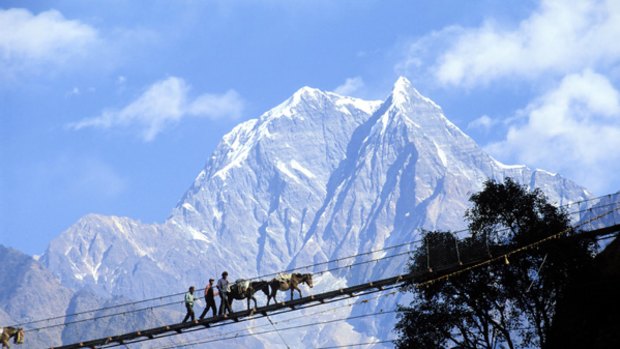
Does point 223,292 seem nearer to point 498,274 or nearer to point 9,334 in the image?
point 9,334

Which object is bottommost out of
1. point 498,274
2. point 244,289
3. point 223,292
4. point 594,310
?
point 594,310

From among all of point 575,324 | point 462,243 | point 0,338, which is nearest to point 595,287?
point 575,324

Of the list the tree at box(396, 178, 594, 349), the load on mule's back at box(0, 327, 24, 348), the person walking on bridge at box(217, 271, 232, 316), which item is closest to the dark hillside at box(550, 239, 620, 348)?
the tree at box(396, 178, 594, 349)

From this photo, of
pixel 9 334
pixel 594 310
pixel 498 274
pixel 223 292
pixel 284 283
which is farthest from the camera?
pixel 498 274

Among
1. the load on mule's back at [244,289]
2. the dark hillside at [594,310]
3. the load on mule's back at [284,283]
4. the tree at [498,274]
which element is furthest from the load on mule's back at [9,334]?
→ the dark hillside at [594,310]

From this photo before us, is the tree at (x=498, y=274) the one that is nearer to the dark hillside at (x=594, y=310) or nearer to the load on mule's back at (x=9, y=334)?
the dark hillside at (x=594, y=310)

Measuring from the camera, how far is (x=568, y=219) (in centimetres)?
7631

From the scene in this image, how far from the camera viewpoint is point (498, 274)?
7175 cm

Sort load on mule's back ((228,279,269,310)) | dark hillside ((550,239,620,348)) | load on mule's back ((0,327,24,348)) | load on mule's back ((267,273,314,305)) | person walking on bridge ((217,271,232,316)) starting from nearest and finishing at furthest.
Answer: dark hillside ((550,239,620,348))
person walking on bridge ((217,271,232,316))
load on mule's back ((228,279,269,310))
load on mule's back ((267,273,314,305))
load on mule's back ((0,327,24,348))

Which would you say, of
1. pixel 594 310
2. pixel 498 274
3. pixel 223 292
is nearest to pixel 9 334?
pixel 223 292

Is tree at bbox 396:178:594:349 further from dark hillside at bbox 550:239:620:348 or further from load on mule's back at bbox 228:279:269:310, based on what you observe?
load on mule's back at bbox 228:279:269:310

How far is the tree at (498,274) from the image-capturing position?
224 ft

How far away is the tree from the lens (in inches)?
2682

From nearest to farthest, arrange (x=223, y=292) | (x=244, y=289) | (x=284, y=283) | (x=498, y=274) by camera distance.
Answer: (x=223, y=292)
(x=244, y=289)
(x=284, y=283)
(x=498, y=274)
